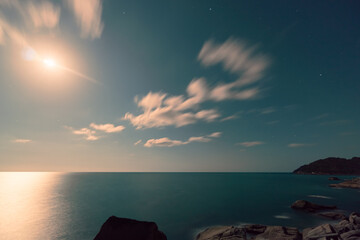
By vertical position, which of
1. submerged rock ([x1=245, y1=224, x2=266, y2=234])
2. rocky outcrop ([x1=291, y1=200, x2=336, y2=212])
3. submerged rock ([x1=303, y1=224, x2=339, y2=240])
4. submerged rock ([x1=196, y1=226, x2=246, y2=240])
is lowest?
rocky outcrop ([x1=291, y1=200, x2=336, y2=212])

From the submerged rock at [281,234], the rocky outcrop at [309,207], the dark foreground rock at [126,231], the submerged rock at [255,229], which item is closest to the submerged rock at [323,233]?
the submerged rock at [281,234]

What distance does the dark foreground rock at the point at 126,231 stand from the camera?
1524 centimetres

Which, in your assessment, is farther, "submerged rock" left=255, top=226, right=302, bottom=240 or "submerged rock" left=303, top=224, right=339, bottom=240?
"submerged rock" left=255, top=226, right=302, bottom=240

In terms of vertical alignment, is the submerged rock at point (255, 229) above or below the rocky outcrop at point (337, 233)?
below

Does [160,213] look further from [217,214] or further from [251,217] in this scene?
[251,217]

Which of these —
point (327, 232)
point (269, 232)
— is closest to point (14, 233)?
point (269, 232)

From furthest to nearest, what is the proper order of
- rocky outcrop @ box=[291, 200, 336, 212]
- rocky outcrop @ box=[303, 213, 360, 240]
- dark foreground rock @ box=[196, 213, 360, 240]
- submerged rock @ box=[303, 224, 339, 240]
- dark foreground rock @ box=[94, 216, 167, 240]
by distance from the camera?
1. rocky outcrop @ box=[291, 200, 336, 212]
2. submerged rock @ box=[303, 224, 339, 240]
3. dark foreground rock @ box=[196, 213, 360, 240]
4. rocky outcrop @ box=[303, 213, 360, 240]
5. dark foreground rock @ box=[94, 216, 167, 240]

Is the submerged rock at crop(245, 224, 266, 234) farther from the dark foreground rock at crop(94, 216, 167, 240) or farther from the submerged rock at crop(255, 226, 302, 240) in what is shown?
the dark foreground rock at crop(94, 216, 167, 240)

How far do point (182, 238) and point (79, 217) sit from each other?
29.9 metres

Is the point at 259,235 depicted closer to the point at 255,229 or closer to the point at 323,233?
the point at 255,229

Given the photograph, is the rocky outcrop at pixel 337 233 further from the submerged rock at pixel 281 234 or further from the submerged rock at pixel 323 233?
the submerged rock at pixel 281 234

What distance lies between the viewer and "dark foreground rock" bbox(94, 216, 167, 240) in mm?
15242

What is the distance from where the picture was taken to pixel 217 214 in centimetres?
A: 3847

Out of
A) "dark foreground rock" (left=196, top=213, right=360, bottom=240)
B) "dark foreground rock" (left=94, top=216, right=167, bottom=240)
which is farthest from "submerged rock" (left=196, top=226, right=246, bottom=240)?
"dark foreground rock" (left=94, top=216, right=167, bottom=240)
